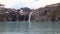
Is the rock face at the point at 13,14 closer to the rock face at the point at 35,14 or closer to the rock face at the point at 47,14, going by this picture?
the rock face at the point at 35,14

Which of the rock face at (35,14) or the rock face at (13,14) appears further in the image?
the rock face at (13,14)

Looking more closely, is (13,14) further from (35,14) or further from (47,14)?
(47,14)

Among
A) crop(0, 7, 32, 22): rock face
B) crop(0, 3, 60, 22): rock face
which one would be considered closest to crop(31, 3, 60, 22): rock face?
crop(0, 3, 60, 22): rock face

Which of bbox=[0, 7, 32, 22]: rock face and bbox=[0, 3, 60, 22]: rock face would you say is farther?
bbox=[0, 7, 32, 22]: rock face

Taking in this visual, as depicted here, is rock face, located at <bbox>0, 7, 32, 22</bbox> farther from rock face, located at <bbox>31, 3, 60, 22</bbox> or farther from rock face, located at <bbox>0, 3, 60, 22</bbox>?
rock face, located at <bbox>31, 3, 60, 22</bbox>

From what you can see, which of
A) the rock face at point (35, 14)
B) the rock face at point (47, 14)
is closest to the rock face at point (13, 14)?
the rock face at point (35, 14)

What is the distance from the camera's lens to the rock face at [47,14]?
318 inches

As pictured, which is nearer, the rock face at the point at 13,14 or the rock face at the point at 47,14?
the rock face at the point at 47,14

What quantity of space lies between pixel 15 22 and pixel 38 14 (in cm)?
138

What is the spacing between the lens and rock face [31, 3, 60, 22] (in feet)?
26.5

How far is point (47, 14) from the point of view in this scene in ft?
26.6

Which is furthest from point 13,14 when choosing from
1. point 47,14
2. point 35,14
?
point 47,14

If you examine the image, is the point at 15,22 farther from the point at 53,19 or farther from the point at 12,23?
the point at 53,19

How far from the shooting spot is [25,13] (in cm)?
836
